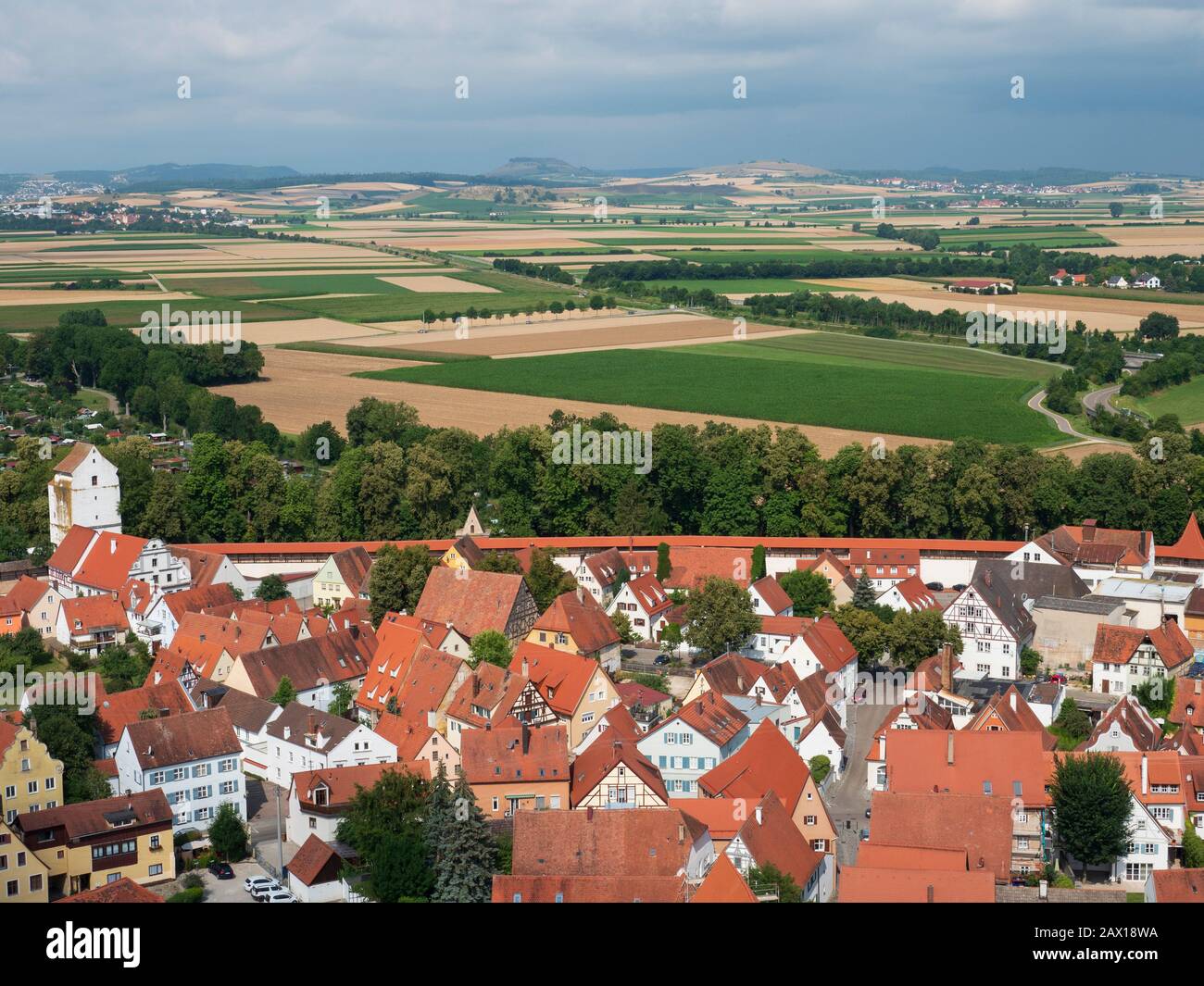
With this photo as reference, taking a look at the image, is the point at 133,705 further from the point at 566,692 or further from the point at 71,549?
the point at 71,549

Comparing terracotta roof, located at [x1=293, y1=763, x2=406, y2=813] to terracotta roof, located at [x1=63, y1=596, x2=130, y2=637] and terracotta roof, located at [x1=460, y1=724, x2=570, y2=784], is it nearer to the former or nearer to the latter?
terracotta roof, located at [x1=460, y1=724, x2=570, y2=784]

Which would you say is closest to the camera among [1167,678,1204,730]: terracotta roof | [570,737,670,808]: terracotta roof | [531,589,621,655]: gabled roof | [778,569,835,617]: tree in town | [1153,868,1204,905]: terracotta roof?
[1153,868,1204,905]: terracotta roof

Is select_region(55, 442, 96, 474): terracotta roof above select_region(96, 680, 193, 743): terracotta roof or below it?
above

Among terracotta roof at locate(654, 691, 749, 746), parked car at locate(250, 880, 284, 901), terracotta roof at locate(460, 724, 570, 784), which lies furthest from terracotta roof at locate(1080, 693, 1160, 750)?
parked car at locate(250, 880, 284, 901)

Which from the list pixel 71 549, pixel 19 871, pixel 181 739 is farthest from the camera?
pixel 71 549

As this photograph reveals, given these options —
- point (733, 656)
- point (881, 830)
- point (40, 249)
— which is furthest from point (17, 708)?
point (40, 249)

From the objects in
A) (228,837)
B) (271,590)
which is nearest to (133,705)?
(228,837)
